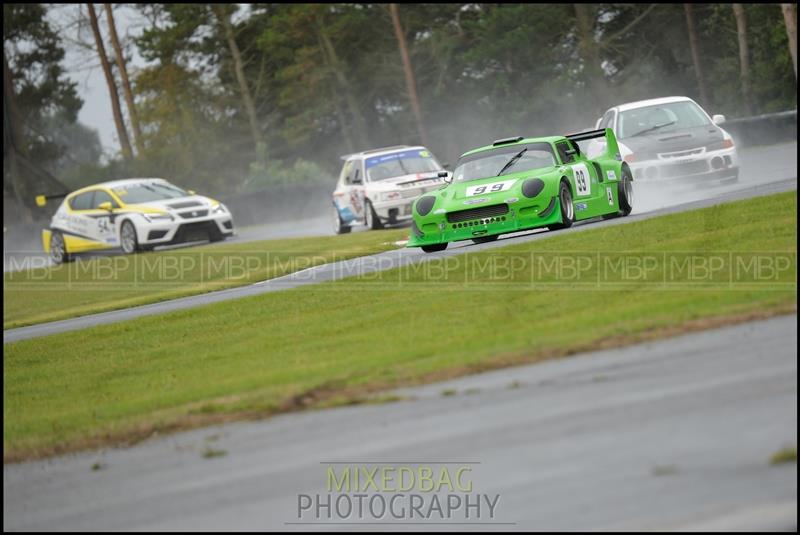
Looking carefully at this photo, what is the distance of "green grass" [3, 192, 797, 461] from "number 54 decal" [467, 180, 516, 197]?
95 cm

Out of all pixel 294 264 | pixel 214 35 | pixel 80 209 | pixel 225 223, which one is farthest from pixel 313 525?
pixel 214 35

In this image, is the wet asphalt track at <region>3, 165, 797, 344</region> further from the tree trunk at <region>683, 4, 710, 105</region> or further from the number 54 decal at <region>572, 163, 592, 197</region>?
the tree trunk at <region>683, 4, 710, 105</region>

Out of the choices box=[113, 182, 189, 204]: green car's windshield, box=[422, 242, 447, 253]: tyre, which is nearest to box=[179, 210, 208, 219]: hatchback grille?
box=[113, 182, 189, 204]: green car's windshield

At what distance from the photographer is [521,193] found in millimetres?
14992

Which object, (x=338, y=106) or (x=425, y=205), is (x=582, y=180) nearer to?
(x=425, y=205)

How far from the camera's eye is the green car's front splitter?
49.2 feet

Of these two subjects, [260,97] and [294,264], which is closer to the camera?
[294,264]

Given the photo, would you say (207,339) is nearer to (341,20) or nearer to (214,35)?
(341,20)

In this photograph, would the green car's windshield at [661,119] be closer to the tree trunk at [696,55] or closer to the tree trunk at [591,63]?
the tree trunk at [696,55]

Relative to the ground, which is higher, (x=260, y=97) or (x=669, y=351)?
(x=260, y=97)

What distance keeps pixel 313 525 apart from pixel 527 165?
10.9 meters

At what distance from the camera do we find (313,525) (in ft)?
17.4

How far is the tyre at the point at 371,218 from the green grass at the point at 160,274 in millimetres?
476

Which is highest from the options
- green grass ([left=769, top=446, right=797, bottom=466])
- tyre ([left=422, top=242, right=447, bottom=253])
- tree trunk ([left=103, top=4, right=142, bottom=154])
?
tree trunk ([left=103, top=4, right=142, bottom=154])
